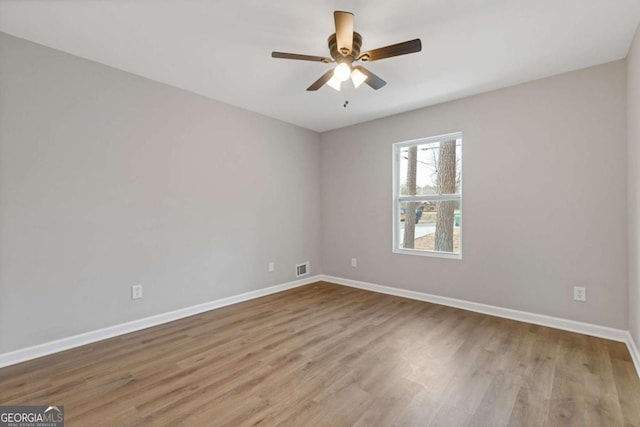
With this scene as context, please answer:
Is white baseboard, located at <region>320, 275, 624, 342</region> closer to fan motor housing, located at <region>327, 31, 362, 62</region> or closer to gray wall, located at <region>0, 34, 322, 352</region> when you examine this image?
gray wall, located at <region>0, 34, 322, 352</region>

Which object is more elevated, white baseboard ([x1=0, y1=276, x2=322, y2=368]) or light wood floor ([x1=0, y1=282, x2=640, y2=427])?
white baseboard ([x1=0, y1=276, x2=322, y2=368])

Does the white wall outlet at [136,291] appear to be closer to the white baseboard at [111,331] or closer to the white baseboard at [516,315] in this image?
the white baseboard at [111,331]

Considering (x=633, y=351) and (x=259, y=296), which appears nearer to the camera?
(x=633, y=351)

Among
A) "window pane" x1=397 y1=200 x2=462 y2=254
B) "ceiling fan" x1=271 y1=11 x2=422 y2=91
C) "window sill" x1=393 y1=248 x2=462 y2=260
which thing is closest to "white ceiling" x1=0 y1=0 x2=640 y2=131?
"ceiling fan" x1=271 y1=11 x2=422 y2=91

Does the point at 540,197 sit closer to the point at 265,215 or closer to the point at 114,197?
the point at 265,215

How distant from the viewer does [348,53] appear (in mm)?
2041

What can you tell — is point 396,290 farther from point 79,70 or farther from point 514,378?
point 79,70

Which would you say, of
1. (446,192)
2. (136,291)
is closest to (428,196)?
(446,192)

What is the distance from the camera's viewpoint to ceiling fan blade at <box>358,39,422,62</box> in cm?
182

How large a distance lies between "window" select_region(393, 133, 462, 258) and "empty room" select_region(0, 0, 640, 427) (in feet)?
0.09

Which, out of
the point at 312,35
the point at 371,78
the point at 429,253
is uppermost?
the point at 312,35

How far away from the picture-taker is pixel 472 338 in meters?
2.61

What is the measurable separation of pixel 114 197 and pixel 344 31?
2.47m

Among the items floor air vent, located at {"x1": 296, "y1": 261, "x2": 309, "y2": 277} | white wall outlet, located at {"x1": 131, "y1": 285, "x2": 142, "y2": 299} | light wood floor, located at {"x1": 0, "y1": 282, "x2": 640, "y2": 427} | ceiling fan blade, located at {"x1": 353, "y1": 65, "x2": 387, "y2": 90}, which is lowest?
light wood floor, located at {"x1": 0, "y1": 282, "x2": 640, "y2": 427}
